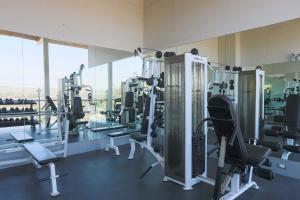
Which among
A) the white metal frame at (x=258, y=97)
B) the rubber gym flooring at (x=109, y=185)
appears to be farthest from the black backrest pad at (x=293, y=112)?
the rubber gym flooring at (x=109, y=185)

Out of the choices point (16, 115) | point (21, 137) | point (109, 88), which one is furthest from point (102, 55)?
point (21, 137)

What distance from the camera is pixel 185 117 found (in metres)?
2.65

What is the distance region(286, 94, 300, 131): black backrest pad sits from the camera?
10.5 feet

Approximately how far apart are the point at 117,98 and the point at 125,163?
6.63ft

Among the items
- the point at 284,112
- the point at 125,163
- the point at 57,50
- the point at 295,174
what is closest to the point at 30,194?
the point at 125,163

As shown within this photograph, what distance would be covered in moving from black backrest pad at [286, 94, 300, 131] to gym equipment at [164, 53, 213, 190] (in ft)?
4.39

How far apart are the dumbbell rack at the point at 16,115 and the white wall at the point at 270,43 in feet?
13.0

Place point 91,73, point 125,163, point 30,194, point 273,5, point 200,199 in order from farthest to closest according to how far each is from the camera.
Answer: point 91,73 → point 125,163 → point 273,5 → point 30,194 → point 200,199

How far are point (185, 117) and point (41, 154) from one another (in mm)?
1877

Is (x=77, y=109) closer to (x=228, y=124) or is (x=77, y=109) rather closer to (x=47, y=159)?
(x=47, y=159)

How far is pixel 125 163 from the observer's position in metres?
3.79

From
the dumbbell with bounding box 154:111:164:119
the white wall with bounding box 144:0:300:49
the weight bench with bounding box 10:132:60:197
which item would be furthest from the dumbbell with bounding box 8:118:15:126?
the white wall with bounding box 144:0:300:49

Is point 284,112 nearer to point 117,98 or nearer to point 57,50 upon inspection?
point 117,98

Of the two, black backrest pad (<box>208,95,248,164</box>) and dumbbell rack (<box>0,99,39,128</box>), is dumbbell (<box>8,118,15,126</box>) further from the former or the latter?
black backrest pad (<box>208,95,248,164</box>)
